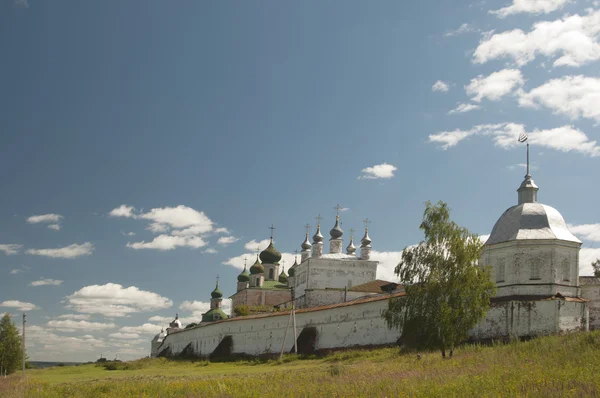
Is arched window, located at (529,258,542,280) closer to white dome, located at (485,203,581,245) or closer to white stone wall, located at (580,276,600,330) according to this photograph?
white dome, located at (485,203,581,245)

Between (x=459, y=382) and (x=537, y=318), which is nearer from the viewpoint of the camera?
(x=459, y=382)

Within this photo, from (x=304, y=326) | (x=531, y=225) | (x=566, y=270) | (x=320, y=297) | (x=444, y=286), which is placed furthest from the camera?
(x=320, y=297)

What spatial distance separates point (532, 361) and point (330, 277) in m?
38.9

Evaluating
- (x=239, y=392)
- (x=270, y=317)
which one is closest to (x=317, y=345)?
(x=270, y=317)

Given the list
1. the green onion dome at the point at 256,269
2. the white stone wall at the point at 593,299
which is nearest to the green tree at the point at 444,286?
the white stone wall at the point at 593,299

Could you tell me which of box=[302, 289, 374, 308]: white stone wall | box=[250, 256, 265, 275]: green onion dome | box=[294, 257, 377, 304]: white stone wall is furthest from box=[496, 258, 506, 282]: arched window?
box=[250, 256, 265, 275]: green onion dome

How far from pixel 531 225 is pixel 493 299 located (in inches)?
160

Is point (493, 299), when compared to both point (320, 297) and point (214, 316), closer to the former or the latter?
point (320, 297)

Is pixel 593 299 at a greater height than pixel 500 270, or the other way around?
pixel 500 270

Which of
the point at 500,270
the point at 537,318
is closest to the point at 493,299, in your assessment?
the point at 500,270

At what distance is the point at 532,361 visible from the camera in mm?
16984

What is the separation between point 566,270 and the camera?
98.8ft

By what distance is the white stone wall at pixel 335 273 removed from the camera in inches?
2183

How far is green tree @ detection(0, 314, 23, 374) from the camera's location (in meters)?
54.3
